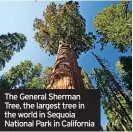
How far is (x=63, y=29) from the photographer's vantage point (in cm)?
1905

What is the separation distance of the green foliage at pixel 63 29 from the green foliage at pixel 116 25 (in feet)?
3.27

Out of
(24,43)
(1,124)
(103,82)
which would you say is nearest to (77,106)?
(1,124)

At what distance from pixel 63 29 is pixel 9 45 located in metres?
3.98

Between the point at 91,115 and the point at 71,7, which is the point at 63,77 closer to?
the point at 91,115

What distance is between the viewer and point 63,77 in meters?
9.44

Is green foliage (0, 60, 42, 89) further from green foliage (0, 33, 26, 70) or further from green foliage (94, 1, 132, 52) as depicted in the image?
green foliage (94, 1, 132, 52)

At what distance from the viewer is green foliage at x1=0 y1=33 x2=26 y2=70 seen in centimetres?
2027

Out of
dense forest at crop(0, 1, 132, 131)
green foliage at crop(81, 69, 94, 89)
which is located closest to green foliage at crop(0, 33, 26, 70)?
dense forest at crop(0, 1, 132, 131)

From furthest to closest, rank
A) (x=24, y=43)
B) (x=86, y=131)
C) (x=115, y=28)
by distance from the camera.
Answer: (x=24, y=43)
(x=115, y=28)
(x=86, y=131)

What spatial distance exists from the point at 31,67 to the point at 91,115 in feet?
53.6

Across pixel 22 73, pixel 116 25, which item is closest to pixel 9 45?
pixel 22 73

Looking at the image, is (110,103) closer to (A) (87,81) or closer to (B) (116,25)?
(A) (87,81)

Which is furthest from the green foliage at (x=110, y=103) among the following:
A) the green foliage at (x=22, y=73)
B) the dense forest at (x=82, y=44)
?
the green foliage at (x=22, y=73)

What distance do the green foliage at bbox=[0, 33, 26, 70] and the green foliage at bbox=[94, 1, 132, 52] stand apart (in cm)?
505
